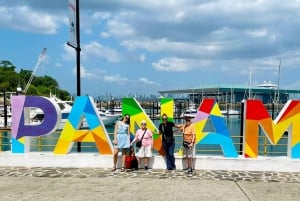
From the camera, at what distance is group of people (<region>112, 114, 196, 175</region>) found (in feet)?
40.6

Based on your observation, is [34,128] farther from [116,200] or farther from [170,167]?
[116,200]

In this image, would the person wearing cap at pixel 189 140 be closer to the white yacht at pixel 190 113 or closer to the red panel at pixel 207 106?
the white yacht at pixel 190 113

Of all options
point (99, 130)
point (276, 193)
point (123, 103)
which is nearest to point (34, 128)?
point (99, 130)

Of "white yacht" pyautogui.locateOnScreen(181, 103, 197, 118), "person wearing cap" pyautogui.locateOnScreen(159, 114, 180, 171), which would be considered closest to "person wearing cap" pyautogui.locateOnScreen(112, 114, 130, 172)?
"person wearing cap" pyautogui.locateOnScreen(159, 114, 180, 171)

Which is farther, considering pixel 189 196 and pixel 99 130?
pixel 99 130

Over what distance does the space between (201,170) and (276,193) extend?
3.42m

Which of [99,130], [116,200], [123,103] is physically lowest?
[116,200]

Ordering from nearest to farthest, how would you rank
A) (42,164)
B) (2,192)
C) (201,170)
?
1. (2,192)
2. (201,170)
3. (42,164)

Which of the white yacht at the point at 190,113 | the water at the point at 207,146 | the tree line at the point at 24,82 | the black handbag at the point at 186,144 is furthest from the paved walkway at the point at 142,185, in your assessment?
the tree line at the point at 24,82

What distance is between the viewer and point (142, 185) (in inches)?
412

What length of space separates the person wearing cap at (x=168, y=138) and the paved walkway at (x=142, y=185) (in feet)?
1.61

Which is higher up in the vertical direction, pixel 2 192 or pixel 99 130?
pixel 99 130

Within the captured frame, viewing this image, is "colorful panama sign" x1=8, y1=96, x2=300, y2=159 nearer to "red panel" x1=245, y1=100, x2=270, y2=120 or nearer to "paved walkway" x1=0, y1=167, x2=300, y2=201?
"red panel" x1=245, y1=100, x2=270, y2=120

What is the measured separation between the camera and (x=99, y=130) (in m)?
13.5
